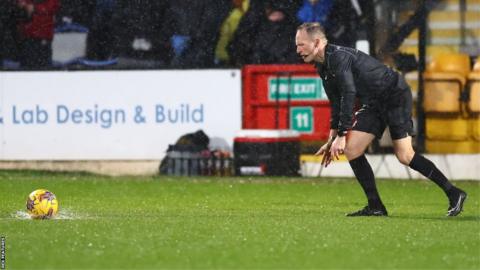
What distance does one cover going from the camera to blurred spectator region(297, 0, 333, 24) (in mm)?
22812

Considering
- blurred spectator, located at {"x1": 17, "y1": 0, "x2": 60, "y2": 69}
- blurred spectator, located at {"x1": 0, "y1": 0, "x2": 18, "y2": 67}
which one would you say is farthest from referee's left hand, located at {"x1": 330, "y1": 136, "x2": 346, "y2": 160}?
blurred spectator, located at {"x1": 0, "y1": 0, "x2": 18, "y2": 67}

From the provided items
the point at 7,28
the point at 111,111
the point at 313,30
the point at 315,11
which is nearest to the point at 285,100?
the point at 315,11

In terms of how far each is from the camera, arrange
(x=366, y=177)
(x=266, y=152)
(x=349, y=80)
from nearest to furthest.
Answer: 1. (x=349, y=80)
2. (x=366, y=177)
3. (x=266, y=152)

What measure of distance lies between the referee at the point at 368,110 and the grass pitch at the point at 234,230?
434 millimetres

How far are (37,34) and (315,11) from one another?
13.5 ft

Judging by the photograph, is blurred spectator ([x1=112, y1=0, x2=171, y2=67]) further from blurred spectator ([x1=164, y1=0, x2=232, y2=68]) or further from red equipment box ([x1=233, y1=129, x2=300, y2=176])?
red equipment box ([x1=233, y1=129, x2=300, y2=176])

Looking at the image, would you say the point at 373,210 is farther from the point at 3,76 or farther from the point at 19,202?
the point at 3,76

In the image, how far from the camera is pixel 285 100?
22844 mm

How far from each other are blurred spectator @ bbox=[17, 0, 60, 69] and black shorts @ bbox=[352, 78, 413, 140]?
9.22 m

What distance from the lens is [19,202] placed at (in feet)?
55.7

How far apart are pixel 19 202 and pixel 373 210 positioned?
419cm

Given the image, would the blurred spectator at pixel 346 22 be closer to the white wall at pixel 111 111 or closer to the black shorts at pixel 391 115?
the white wall at pixel 111 111

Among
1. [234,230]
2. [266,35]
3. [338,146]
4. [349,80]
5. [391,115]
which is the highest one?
[266,35]

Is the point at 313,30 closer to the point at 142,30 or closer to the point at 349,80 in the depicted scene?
the point at 349,80
